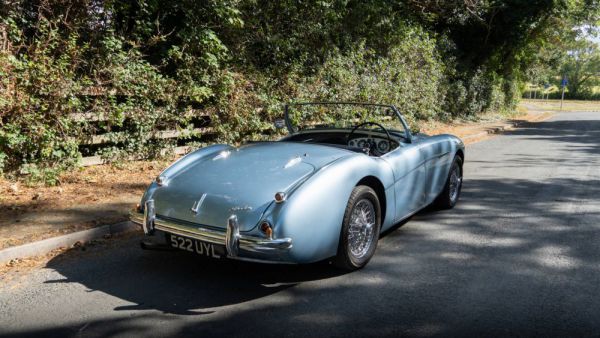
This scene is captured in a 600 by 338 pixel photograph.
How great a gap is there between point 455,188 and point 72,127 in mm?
5272

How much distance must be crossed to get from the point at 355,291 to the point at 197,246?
1.15m

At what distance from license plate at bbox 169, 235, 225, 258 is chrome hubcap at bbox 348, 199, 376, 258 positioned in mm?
1000

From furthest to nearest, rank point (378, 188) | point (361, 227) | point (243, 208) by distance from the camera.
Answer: point (378, 188) < point (361, 227) < point (243, 208)

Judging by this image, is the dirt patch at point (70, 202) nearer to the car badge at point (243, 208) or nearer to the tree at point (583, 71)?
the car badge at point (243, 208)

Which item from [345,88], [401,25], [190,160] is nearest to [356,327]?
[190,160]

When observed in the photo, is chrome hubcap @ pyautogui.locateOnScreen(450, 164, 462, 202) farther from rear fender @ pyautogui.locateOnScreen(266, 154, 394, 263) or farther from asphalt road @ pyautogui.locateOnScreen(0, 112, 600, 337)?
rear fender @ pyautogui.locateOnScreen(266, 154, 394, 263)

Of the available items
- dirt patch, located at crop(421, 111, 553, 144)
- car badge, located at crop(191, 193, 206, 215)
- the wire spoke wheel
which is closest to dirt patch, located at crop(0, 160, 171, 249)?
car badge, located at crop(191, 193, 206, 215)

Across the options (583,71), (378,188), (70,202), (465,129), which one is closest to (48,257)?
(70,202)

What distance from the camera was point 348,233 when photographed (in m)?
3.62

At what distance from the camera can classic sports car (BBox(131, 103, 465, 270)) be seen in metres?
3.24

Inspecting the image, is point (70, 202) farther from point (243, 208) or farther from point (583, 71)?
point (583, 71)

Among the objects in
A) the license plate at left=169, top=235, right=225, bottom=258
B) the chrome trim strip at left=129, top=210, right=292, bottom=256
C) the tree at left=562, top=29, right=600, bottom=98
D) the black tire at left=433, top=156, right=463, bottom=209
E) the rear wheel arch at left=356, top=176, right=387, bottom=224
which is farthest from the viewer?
the tree at left=562, top=29, right=600, bottom=98

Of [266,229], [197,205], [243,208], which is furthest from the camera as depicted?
[197,205]

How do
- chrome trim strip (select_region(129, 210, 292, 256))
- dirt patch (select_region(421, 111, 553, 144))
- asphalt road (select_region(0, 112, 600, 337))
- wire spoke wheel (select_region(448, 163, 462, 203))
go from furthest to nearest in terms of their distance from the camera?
dirt patch (select_region(421, 111, 553, 144))
wire spoke wheel (select_region(448, 163, 462, 203))
chrome trim strip (select_region(129, 210, 292, 256))
asphalt road (select_region(0, 112, 600, 337))
